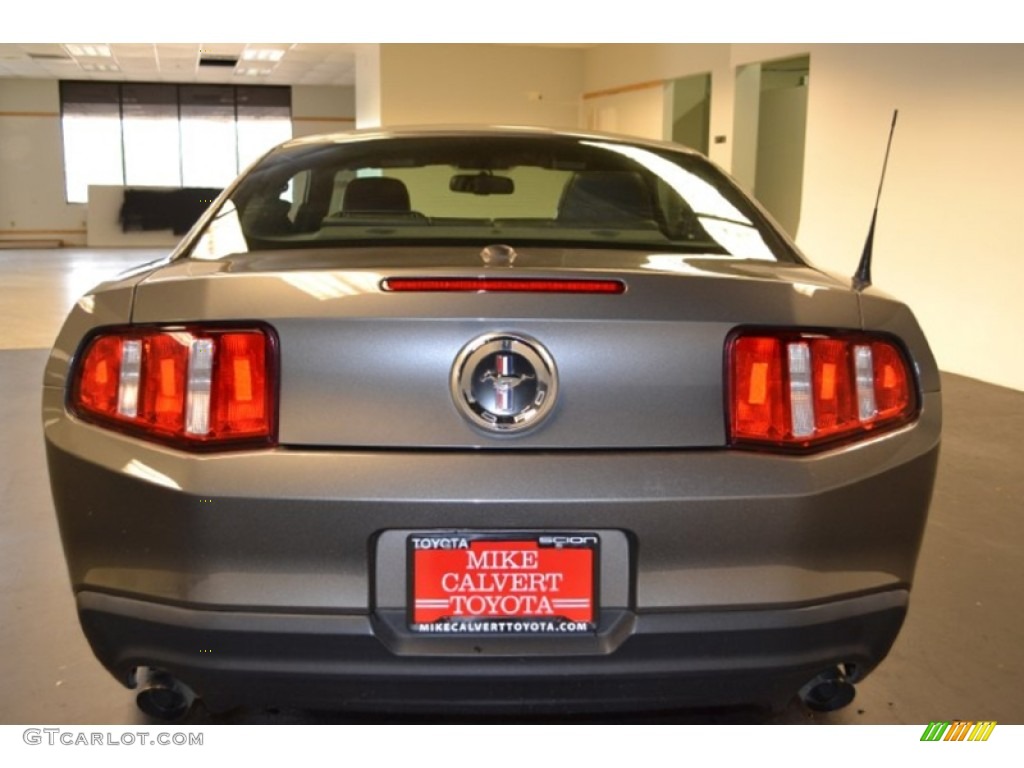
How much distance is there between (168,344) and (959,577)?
2481 millimetres

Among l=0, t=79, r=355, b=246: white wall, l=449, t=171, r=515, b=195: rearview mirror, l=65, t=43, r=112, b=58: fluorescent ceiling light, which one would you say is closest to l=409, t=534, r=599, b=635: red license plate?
l=449, t=171, r=515, b=195: rearview mirror

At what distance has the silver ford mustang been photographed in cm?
147

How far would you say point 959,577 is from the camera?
3.15 metres

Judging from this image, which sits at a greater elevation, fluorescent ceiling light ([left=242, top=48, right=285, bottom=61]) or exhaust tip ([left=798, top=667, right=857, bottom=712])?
fluorescent ceiling light ([left=242, top=48, right=285, bottom=61])

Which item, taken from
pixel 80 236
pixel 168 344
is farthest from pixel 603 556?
pixel 80 236

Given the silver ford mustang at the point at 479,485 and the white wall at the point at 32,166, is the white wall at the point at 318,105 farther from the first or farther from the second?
the silver ford mustang at the point at 479,485

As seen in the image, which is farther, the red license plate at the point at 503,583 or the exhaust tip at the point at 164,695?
the exhaust tip at the point at 164,695

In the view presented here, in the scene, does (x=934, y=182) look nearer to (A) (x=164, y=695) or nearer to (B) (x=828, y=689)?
(B) (x=828, y=689)

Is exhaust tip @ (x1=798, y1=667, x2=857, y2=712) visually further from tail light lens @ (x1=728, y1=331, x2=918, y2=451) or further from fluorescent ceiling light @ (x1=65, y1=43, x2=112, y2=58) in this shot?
fluorescent ceiling light @ (x1=65, y1=43, x2=112, y2=58)

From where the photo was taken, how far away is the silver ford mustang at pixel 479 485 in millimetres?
1474

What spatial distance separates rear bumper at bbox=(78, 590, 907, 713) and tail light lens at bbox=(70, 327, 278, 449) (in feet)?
0.81

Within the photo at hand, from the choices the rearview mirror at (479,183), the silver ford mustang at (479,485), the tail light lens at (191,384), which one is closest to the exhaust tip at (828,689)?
the silver ford mustang at (479,485)

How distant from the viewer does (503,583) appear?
4.89 ft
